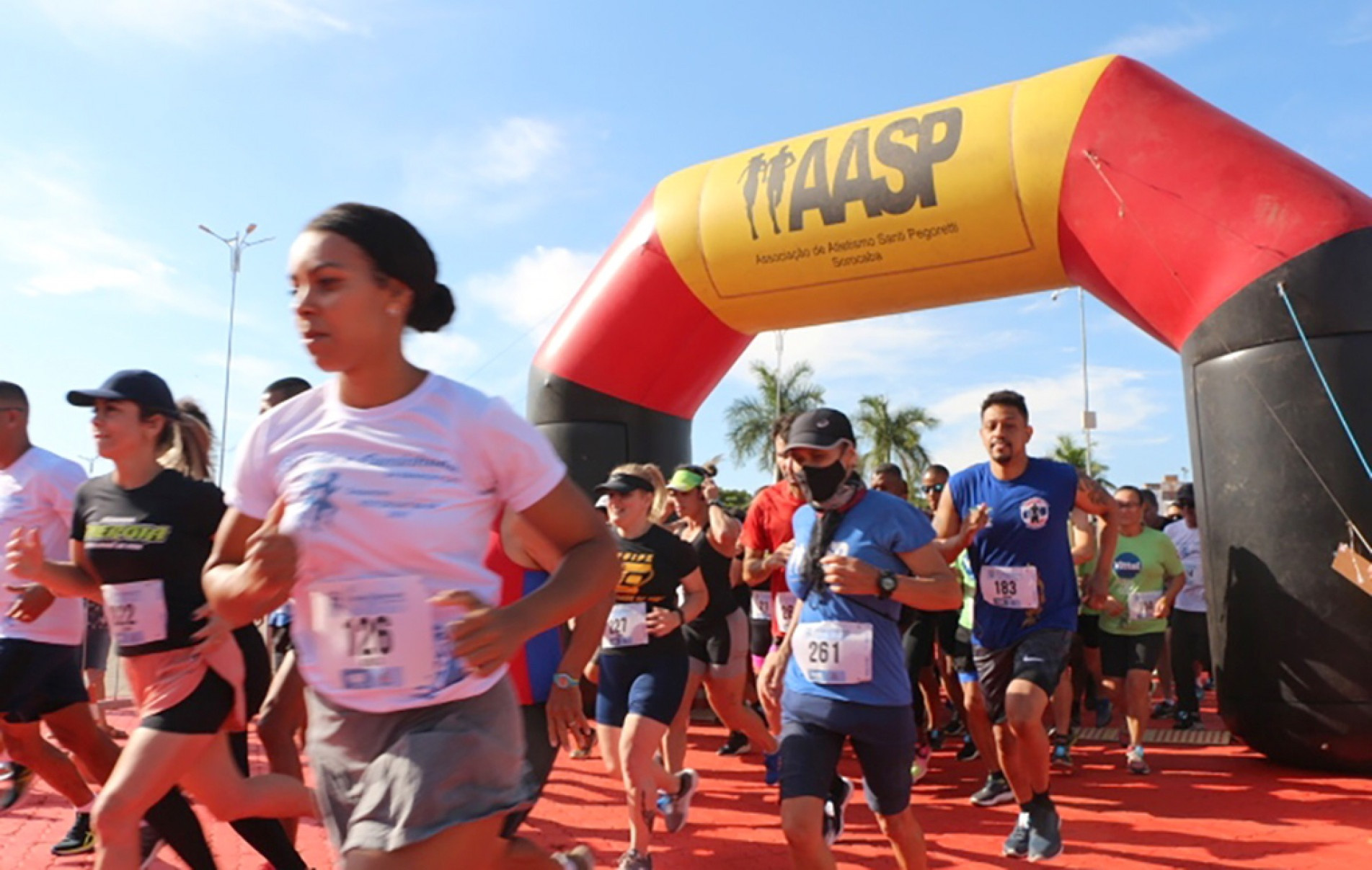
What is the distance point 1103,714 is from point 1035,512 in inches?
170

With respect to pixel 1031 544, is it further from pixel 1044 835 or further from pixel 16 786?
pixel 16 786

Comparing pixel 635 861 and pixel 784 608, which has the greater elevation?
pixel 784 608

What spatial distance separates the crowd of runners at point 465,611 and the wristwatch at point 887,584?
12mm

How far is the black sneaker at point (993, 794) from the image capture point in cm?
603

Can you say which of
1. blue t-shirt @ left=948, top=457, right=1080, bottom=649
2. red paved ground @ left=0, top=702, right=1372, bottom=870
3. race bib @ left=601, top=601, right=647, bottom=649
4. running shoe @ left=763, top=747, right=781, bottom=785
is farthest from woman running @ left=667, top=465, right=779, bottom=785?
blue t-shirt @ left=948, top=457, right=1080, bottom=649

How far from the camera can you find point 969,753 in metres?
7.44

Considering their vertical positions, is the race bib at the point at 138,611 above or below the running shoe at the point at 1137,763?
above

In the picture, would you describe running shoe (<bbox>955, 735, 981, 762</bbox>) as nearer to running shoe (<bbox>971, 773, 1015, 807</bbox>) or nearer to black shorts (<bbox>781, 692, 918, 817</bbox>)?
running shoe (<bbox>971, 773, 1015, 807</bbox>)

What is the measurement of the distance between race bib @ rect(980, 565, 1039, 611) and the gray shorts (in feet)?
11.6

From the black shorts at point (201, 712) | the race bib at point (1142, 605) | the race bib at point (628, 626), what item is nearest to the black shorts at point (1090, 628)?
the race bib at point (1142, 605)

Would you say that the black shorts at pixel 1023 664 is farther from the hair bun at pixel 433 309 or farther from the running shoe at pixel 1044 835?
the hair bun at pixel 433 309

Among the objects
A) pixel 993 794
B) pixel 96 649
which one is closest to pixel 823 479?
pixel 993 794

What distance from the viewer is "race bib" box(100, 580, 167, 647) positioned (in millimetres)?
3506

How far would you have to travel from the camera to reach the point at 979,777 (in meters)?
6.89
